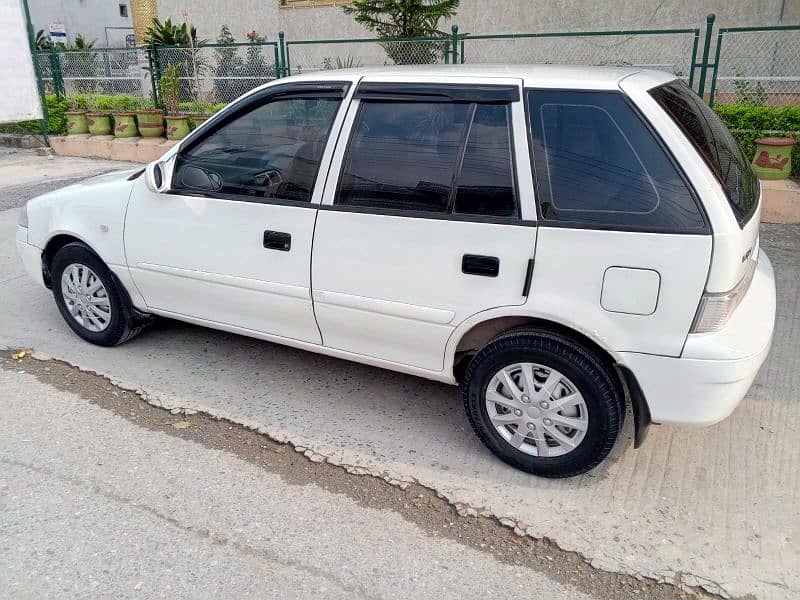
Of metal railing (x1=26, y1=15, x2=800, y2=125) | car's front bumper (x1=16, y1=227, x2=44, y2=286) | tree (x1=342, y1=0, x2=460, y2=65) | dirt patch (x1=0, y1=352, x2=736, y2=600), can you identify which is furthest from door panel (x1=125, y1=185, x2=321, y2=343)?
tree (x1=342, y1=0, x2=460, y2=65)

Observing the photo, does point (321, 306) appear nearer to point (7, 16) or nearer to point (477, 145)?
point (477, 145)

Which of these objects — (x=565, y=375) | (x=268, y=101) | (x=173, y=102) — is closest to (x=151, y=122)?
(x=173, y=102)

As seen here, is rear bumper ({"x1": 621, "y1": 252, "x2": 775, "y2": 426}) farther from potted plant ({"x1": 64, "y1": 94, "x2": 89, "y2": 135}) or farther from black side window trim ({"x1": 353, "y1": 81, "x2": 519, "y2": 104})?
potted plant ({"x1": 64, "y1": 94, "x2": 89, "y2": 135})

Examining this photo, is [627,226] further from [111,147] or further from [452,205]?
[111,147]

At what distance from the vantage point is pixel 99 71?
12.8 meters

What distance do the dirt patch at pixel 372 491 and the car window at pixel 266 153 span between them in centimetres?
131

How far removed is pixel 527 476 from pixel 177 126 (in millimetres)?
10164

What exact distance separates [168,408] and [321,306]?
3.83 ft

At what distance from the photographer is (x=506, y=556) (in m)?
2.74

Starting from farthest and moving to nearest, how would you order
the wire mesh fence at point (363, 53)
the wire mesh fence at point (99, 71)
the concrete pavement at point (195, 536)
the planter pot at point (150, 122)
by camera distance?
the wire mesh fence at point (99, 71) → the planter pot at point (150, 122) → the wire mesh fence at point (363, 53) → the concrete pavement at point (195, 536)

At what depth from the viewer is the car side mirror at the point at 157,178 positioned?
386cm

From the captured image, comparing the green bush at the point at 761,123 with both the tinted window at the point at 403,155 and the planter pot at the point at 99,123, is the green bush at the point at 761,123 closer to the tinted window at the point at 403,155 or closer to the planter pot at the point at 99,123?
the tinted window at the point at 403,155

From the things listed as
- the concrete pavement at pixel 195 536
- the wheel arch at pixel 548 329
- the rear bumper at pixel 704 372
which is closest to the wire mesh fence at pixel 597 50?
the wheel arch at pixel 548 329

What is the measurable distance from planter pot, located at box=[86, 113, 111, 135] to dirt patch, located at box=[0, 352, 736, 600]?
9272 mm
